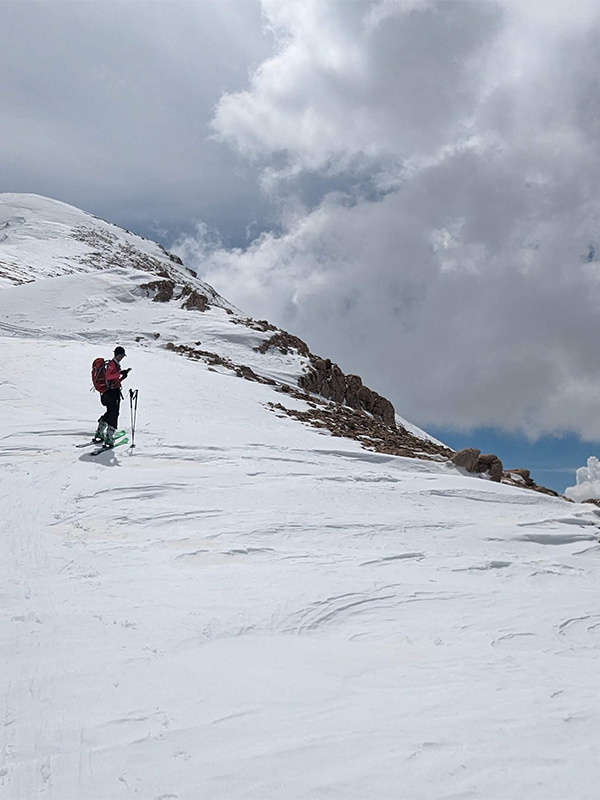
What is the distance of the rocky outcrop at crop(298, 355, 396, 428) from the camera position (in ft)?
80.8

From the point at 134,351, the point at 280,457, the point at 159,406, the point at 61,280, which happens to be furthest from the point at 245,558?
the point at 61,280

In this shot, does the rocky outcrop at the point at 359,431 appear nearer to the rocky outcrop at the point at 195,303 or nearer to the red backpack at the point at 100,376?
the red backpack at the point at 100,376

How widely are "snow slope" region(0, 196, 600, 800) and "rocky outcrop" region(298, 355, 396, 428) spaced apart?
545 inches

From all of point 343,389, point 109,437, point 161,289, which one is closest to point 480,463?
point 109,437

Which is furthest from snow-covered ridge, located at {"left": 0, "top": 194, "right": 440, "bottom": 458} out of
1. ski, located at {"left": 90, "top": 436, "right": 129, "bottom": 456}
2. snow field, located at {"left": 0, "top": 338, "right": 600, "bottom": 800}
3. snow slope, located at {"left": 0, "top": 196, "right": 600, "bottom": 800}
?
snow field, located at {"left": 0, "top": 338, "right": 600, "bottom": 800}

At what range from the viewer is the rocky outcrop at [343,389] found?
2462 cm

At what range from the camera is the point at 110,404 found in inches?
417

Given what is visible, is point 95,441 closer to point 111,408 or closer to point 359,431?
point 111,408

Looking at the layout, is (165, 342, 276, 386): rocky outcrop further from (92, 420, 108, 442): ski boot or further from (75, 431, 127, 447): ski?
(92, 420, 108, 442): ski boot

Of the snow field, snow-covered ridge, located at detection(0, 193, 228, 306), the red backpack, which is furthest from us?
snow-covered ridge, located at detection(0, 193, 228, 306)

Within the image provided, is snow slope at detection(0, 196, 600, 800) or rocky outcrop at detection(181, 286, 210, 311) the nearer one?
snow slope at detection(0, 196, 600, 800)

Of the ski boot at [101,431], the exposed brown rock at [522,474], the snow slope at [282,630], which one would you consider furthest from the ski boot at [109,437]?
the exposed brown rock at [522,474]

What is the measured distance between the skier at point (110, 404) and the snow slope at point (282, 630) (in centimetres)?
57

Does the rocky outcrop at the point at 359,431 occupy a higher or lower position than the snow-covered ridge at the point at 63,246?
lower
